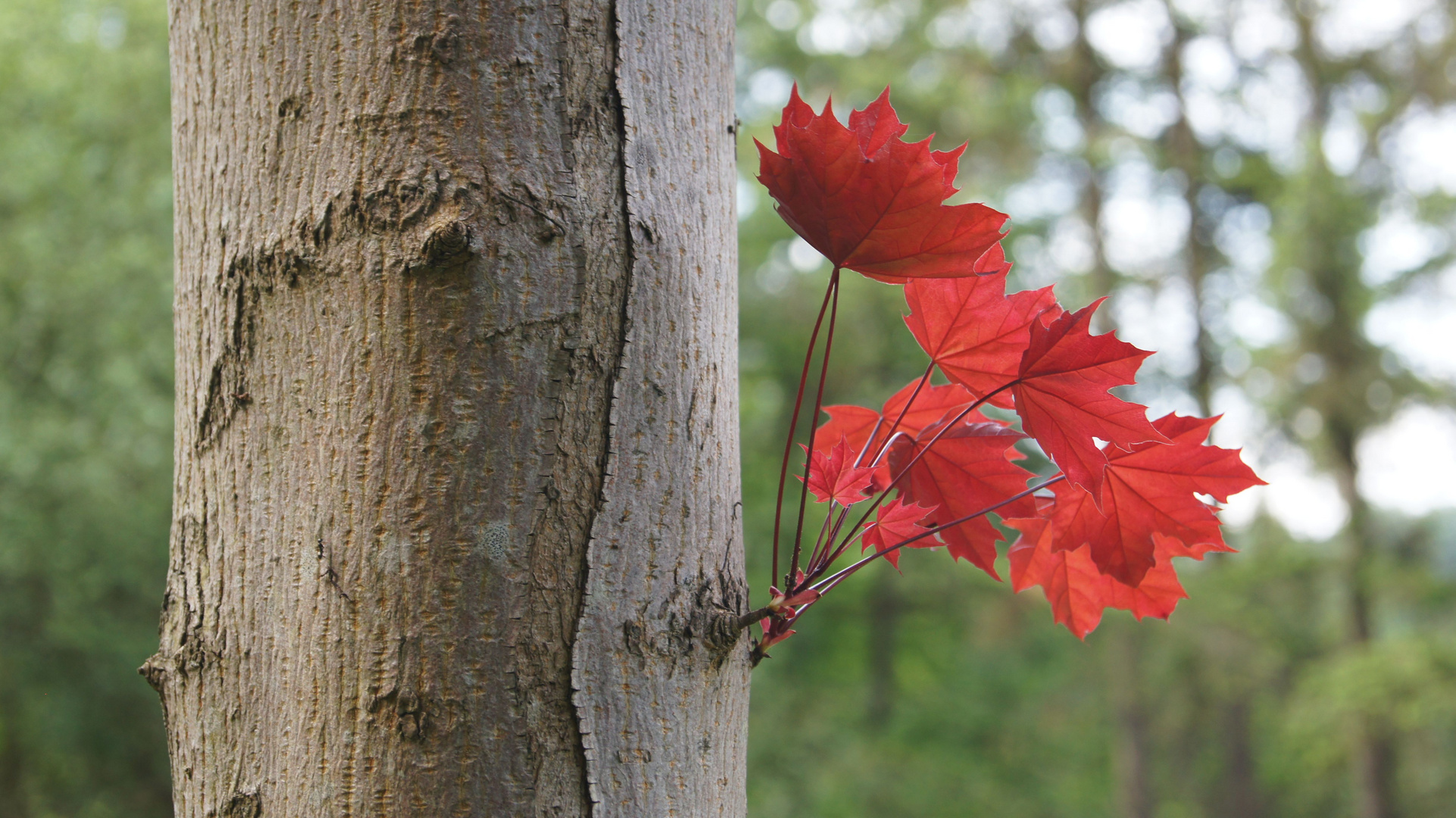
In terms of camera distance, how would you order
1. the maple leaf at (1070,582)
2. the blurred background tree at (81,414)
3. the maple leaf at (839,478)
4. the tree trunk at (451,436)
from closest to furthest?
the tree trunk at (451,436) < the maple leaf at (839,478) < the maple leaf at (1070,582) < the blurred background tree at (81,414)

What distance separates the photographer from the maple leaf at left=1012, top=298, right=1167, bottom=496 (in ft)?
1.88

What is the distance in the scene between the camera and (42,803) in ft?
22.8

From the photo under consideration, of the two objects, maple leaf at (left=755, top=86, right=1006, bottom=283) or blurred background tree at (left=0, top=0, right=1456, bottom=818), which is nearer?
maple leaf at (left=755, top=86, right=1006, bottom=283)

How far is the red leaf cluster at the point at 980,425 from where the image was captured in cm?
56

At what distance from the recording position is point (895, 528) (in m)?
0.71

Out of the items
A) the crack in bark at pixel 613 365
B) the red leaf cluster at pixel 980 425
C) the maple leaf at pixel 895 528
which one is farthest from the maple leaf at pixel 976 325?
the crack in bark at pixel 613 365

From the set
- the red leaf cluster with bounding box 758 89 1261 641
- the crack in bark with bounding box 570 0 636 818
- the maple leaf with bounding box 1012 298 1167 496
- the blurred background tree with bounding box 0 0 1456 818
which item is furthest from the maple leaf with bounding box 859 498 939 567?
the blurred background tree with bounding box 0 0 1456 818

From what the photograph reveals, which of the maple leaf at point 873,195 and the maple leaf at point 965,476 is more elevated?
the maple leaf at point 873,195

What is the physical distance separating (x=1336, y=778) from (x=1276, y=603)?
6.33 feet

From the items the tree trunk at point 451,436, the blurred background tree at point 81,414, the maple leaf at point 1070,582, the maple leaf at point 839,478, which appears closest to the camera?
the tree trunk at point 451,436

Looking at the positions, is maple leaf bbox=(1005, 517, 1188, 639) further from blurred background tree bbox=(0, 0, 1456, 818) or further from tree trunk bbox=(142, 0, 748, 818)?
blurred background tree bbox=(0, 0, 1456, 818)

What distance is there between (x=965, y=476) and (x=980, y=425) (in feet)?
0.14

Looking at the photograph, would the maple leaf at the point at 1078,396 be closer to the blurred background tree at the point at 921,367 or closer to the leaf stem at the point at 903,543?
the leaf stem at the point at 903,543

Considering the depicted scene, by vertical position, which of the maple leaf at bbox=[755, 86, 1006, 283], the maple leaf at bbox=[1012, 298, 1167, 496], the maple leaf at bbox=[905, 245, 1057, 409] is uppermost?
the maple leaf at bbox=[755, 86, 1006, 283]
